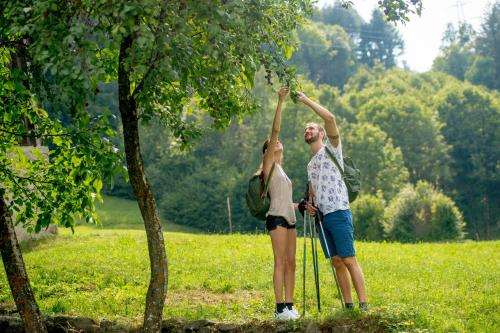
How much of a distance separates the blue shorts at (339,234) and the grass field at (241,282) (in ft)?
2.43

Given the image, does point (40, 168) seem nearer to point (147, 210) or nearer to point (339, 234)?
point (147, 210)

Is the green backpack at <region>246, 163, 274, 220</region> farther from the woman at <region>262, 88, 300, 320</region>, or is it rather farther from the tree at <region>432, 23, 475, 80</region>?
the tree at <region>432, 23, 475, 80</region>

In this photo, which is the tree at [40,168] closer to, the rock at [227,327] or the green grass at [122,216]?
the rock at [227,327]

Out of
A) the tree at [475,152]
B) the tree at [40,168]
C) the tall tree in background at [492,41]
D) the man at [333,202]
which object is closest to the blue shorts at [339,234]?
the man at [333,202]

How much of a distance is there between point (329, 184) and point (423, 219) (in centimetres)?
4030

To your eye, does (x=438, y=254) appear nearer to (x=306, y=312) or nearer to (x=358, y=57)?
(x=306, y=312)

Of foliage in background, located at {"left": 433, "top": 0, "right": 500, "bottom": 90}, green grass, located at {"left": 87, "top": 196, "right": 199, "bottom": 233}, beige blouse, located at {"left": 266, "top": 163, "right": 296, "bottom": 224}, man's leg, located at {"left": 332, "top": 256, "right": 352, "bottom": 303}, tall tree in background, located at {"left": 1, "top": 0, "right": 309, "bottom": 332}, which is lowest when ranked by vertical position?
green grass, located at {"left": 87, "top": 196, "right": 199, "bottom": 233}

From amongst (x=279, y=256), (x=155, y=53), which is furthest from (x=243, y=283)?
(x=155, y=53)

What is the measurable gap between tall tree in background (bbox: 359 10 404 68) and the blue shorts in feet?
443

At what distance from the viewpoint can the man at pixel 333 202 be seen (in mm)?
8914

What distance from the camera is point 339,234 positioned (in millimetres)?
8938

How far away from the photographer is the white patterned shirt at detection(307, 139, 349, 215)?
29.6ft

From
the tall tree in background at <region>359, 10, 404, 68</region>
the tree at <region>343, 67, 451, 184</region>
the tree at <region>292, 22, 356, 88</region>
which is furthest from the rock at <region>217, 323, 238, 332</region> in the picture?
the tall tree in background at <region>359, 10, 404, 68</region>

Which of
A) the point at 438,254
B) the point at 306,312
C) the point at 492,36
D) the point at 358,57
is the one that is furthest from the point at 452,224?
the point at 358,57
